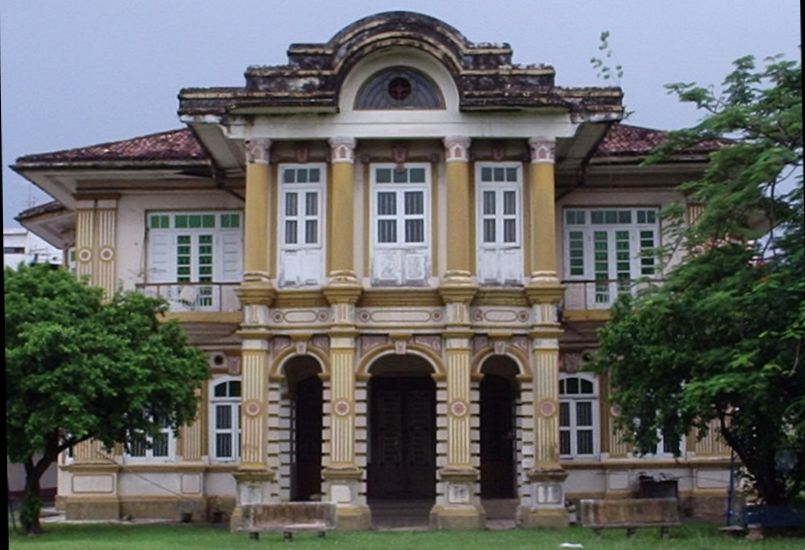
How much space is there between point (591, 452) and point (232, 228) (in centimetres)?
836

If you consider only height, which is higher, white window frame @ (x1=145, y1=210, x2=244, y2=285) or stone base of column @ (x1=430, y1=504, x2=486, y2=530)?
white window frame @ (x1=145, y1=210, x2=244, y2=285)

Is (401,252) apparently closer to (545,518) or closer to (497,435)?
(497,435)

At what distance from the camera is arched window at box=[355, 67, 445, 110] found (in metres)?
23.2

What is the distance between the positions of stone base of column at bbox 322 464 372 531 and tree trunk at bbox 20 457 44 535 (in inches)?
185

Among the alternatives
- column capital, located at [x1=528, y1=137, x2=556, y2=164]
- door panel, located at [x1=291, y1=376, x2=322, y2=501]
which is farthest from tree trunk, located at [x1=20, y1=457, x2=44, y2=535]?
column capital, located at [x1=528, y1=137, x2=556, y2=164]

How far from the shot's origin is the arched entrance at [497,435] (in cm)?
2608

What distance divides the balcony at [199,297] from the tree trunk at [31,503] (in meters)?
5.19

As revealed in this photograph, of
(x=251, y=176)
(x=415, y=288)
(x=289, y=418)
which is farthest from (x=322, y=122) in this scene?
(x=289, y=418)

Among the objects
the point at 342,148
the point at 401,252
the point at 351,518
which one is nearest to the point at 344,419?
the point at 351,518

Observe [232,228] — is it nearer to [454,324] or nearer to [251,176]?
[251,176]

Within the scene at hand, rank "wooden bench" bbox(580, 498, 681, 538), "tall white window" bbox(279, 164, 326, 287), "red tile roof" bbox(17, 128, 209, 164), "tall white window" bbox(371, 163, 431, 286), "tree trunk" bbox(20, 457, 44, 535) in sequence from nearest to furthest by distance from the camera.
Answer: "wooden bench" bbox(580, 498, 681, 538) < "tree trunk" bbox(20, 457, 44, 535) < "tall white window" bbox(371, 163, 431, 286) < "tall white window" bbox(279, 164, 326, 287) < "red tile roof" bbox(17, 128, 209, 164)

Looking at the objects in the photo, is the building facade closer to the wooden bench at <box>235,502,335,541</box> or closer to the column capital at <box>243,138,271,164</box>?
the column capital at <box>243,138,271,164</box>

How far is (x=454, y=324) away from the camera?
891 inches

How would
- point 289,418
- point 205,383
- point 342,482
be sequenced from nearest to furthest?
point 342,482, point 289,418, point 205,383
